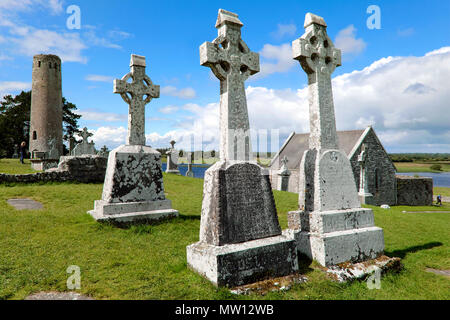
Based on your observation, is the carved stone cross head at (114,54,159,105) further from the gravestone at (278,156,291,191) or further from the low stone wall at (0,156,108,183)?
the gravestone at (278,156,291,191)

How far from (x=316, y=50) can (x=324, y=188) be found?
278 centimetres

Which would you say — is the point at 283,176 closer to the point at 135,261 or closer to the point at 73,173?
the point at 73,173

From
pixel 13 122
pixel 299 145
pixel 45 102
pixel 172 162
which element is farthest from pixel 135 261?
pixel 13 122

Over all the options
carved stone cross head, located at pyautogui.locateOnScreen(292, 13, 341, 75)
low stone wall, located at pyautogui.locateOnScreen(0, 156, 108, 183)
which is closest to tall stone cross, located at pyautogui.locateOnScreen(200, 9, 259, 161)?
carved stone cross head, located at pyautogui.locateOnScreen(292, 13, 341, 75)

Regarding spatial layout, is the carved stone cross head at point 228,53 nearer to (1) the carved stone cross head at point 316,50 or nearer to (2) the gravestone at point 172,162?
(1) the carved stone cross head at point 316,50

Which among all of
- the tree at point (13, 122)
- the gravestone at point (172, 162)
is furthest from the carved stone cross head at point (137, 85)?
the tree at point (13, 122)

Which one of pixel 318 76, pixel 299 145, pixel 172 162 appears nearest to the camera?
pixel 318 76

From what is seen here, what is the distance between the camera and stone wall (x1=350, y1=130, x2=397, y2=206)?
2381 cm

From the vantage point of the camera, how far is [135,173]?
24.6ft

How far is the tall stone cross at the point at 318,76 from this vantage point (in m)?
5.40

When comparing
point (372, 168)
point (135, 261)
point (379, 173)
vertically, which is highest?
point (372, 168)

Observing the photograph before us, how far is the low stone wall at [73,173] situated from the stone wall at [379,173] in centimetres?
2073

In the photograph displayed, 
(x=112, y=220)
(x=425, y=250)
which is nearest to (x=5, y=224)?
(x=112, y=220)

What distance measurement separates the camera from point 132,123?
764 cm
